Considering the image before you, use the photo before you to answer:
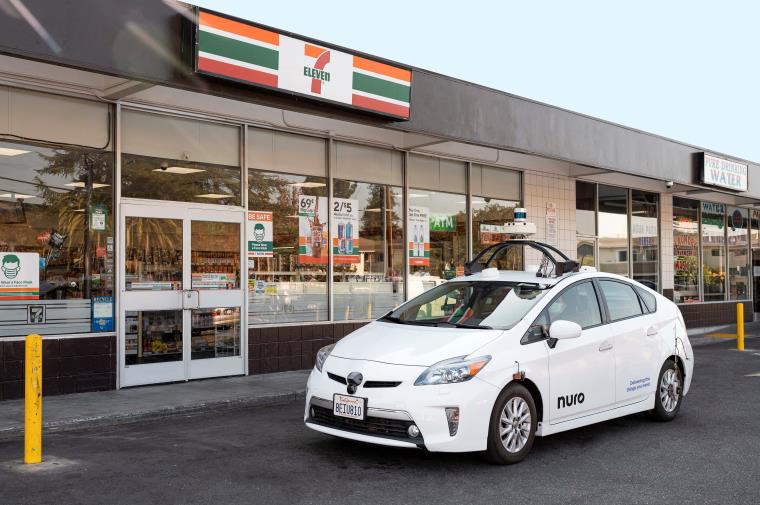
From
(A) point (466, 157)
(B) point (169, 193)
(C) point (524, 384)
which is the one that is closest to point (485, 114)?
(A) point (466, 157)

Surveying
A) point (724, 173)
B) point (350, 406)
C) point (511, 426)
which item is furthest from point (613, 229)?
point (350, 406)

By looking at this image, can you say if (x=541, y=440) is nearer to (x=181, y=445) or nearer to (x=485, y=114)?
(x=181, y=445)

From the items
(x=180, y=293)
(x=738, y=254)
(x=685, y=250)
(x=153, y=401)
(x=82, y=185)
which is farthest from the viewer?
(x=738, y=254)

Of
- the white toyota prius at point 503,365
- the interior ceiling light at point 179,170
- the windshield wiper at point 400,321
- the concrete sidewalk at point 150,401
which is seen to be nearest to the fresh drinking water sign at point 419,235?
the concrete sidewalk at point 150,401

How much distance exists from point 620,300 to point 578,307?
2.48 ft

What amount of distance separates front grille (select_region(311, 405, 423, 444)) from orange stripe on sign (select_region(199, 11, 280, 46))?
4885 mm

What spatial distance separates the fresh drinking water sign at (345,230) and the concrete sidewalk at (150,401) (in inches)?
99.6

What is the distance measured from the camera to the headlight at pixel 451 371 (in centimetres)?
599

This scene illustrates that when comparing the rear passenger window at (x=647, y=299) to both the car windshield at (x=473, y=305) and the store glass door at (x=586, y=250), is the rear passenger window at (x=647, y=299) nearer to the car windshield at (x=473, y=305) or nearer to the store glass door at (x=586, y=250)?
the car windshield at (x=473, y=305)

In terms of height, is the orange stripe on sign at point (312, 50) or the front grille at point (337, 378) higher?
the orange stripe on sign at point (312, 50)

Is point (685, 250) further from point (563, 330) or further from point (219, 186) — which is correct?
point (563, 330)

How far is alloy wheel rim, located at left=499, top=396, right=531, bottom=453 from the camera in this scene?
20.4 feet

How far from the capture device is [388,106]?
11.0 meters

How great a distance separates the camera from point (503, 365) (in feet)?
20.5
